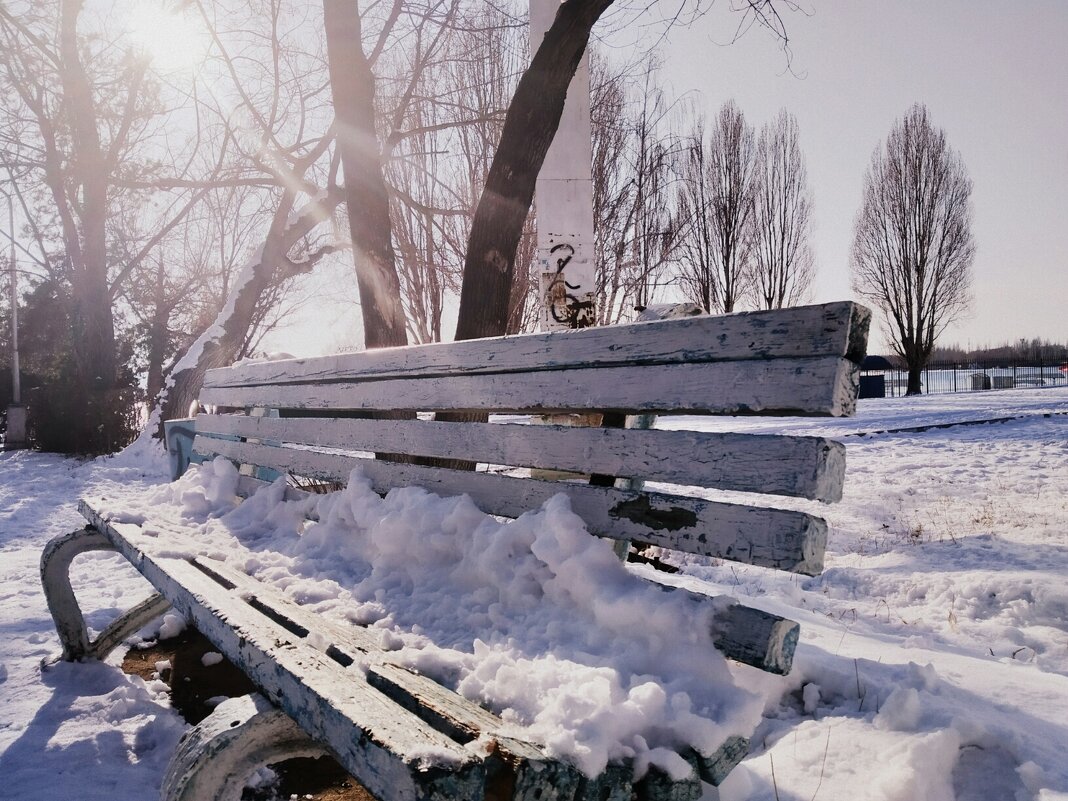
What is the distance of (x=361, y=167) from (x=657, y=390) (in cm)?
429

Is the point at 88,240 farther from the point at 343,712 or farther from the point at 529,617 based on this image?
the point at 343,712

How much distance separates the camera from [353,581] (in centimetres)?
203

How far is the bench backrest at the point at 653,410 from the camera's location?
1235 millimetres

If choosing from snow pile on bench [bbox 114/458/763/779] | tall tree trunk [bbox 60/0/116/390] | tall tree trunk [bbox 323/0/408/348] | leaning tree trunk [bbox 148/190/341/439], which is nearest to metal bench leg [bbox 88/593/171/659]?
snow pile on bench [bbox 114/458/763/779]

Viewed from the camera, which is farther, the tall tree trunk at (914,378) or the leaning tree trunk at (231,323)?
the tall tree trunk at (914,378)

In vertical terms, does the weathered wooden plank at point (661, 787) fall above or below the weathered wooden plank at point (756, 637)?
below

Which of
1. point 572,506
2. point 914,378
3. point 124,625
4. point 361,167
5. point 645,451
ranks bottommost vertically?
point 124,625

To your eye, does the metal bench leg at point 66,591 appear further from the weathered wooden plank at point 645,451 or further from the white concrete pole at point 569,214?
the white concrete pole at point 569,214

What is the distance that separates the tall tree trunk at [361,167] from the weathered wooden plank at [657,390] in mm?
2855

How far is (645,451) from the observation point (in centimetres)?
154

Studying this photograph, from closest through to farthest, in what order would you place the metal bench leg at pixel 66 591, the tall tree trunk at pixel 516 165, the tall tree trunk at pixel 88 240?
the metal bench leg at pixel 66 591 < the tall tree trunk at pixel 516 165 < the tall tree trunk at pixel 88 240

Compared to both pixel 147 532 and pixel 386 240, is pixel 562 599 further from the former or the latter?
pixel 386 240

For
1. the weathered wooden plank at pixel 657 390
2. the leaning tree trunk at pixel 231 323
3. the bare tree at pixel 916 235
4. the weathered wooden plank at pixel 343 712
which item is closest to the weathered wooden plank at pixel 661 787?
the weathered wooden plank at pixel 343 712

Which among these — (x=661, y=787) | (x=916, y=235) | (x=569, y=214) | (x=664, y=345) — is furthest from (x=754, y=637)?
(x=916, y=235)
